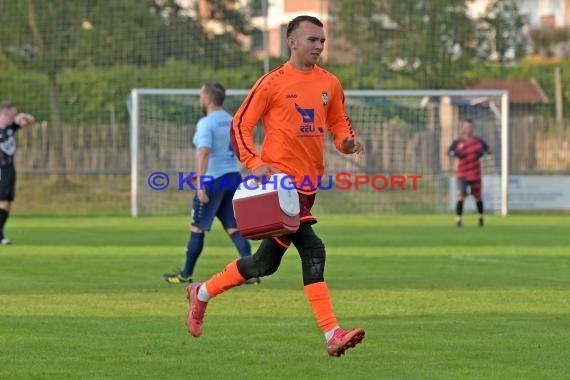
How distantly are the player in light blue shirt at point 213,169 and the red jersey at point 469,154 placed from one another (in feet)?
45.6

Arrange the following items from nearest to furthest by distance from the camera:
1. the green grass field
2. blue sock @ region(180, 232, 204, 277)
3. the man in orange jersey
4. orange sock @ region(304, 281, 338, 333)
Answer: the green grass field < orange sock @ region(304, 281, 338, 333) < the man in orange jersey < blue sock @ region(180, 232, 204, 277)

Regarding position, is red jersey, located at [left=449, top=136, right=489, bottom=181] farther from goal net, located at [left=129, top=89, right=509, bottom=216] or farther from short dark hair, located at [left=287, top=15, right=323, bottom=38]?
short dark hair, located at [left=287, top=15, right=323, bottom=38]

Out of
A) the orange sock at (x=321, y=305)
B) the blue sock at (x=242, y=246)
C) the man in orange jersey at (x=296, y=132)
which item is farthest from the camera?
the blue sock at (x=242, y=246)

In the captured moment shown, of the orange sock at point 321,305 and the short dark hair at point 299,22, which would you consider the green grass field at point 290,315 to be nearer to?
the orange sock at point 321,305

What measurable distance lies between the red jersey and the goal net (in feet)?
15.9

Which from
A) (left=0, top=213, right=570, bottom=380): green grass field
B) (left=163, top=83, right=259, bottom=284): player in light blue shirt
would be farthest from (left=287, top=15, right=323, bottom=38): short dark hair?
(left=163, top=83, right=259, bottom=284): player in light blue shirt

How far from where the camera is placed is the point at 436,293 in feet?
42.1

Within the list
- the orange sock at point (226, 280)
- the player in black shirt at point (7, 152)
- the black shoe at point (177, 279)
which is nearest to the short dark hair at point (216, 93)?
the black shoe at point (177, 279)

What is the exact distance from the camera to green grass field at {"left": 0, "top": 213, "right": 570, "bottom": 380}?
8.14 m

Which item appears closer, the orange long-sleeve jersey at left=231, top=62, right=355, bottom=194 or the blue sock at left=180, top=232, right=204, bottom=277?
the orange long-sleeve jersey at left=231, top=62, right=355, bottom=194

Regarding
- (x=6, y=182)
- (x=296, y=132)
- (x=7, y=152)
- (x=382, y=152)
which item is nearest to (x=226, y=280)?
(x=296, y=132)

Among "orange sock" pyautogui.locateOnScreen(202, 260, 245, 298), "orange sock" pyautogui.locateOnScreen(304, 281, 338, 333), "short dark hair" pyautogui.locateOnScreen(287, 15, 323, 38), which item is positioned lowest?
"orange sock" pyautogui.locateOnScreen(304, 281, 338, 333)

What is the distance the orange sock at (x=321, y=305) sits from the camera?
27.9 feet

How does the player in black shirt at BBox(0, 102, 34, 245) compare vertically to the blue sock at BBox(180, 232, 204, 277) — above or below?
above
